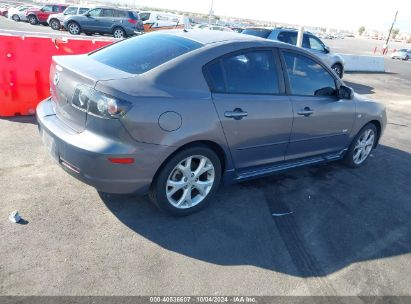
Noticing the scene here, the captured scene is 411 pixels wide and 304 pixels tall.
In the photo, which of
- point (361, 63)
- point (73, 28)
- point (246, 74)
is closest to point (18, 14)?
point (73, 28)

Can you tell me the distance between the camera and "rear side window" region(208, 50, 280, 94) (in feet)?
11.2

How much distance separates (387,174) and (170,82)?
3.77 meters

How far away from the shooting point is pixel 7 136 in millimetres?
5016

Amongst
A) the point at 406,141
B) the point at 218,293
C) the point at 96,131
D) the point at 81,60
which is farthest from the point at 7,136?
the point at 406,141

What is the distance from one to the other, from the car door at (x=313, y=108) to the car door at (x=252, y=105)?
16 cm

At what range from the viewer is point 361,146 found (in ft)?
17.4

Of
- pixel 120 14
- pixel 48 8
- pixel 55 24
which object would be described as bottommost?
pixel 55 24

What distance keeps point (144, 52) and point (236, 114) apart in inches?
43.7

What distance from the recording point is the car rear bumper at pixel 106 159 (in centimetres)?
291

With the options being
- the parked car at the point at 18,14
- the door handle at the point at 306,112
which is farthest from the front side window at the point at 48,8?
the door handle at the point at 306,112

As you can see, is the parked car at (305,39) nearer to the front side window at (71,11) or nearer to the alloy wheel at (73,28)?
the alloy wheel at (73,28)

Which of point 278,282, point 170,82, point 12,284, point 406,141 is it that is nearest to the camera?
point 12,284

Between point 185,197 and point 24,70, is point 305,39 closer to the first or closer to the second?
point 24,70

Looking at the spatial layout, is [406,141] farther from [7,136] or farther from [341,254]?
[7,136]
